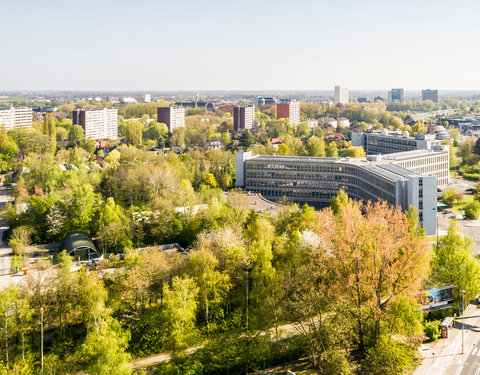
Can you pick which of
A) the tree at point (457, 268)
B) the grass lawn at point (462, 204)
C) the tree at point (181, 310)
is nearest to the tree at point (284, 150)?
the grass lawn at point (462, 204)

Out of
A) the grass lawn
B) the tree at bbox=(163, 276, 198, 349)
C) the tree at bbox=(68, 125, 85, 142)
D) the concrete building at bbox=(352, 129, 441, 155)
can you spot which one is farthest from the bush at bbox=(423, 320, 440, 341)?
the tree at bbox=(68, 125, 85, 142)

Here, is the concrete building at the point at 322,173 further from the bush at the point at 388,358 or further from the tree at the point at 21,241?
the tree at the point at 21,241

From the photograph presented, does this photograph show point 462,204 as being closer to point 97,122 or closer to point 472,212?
point 472,212

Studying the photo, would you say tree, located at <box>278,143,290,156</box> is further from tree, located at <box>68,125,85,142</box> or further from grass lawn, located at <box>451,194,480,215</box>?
tree, located at <box>68,125,85,142</box>

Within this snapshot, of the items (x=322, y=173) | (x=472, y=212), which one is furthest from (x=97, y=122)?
(x=472, y=212)

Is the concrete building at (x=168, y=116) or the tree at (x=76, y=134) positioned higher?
the concrete building at (x=168, y=116)

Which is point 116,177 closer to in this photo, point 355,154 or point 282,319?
point 282,319
